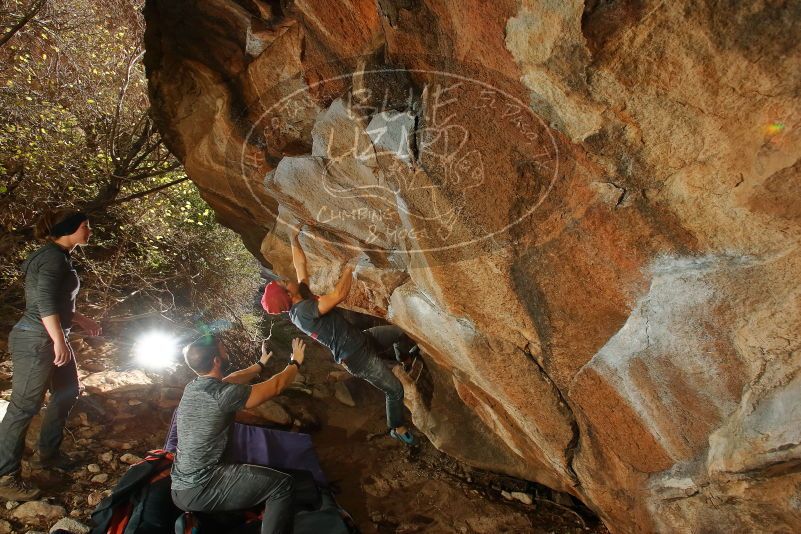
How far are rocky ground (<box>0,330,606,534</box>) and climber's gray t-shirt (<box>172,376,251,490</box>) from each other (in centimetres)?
128

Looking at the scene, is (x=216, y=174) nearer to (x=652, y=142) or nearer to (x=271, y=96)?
(x=271, y=96)

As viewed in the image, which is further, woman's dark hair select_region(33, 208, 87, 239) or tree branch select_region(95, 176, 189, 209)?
tree branch select_region(95, 176, 189, 209)

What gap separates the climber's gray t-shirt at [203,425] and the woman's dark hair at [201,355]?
0.28 feet

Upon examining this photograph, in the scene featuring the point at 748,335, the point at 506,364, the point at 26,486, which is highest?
the point at 506,364

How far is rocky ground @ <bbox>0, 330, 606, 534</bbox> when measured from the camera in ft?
12.8

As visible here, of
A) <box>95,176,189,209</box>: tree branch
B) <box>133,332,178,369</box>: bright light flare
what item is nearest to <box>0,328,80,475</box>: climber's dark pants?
<box>133,332,178,369</box>: bright light flare

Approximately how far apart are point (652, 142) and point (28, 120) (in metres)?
7.16

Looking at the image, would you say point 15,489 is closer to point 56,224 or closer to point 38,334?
point 38,334

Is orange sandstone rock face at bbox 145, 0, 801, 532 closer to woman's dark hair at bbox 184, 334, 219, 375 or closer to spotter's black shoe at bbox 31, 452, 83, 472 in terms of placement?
woman's dark hair at bbox 184, 334, 219, 375

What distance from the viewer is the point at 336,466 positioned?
485 cm

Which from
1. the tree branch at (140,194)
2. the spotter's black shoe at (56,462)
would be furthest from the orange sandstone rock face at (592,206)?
the tree branch at (140,194)

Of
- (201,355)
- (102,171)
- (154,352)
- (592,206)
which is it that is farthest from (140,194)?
(592,206)

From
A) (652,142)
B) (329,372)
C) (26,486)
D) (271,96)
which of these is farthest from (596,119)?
(329,372)

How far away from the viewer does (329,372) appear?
6824mm
